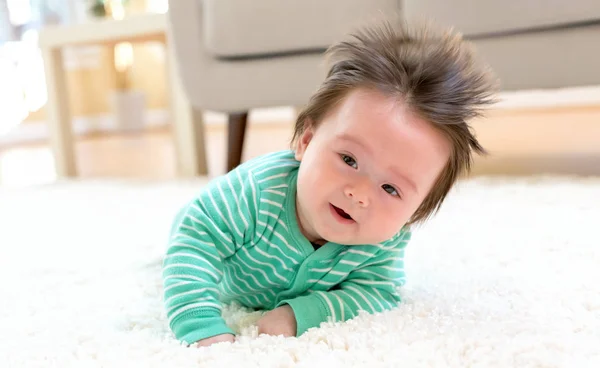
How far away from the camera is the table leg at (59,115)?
2.01 m

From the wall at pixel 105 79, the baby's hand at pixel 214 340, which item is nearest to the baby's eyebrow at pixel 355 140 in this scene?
the baby's hand at pixel 214 340

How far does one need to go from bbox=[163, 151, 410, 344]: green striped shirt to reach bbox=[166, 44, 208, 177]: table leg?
1106mm

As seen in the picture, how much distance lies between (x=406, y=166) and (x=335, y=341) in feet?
0.58

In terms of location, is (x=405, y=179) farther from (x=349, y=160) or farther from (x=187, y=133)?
(x=187, y=133)

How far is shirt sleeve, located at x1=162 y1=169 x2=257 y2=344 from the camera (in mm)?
595

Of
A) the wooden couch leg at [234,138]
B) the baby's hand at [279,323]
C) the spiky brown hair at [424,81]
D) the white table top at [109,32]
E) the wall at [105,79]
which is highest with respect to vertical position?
the spiky brown hair at [424,81]

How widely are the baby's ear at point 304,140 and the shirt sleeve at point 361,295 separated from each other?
5.6 inches


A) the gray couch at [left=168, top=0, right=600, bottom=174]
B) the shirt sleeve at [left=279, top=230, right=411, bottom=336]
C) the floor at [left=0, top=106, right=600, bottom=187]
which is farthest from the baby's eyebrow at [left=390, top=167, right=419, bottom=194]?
the floor at [left=0, top=106, right=600, bottom=187]

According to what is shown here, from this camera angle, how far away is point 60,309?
0.72m

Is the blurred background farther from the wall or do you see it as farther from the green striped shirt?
the green striped shirt

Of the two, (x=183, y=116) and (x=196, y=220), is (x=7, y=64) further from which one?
(x=196, y=220)

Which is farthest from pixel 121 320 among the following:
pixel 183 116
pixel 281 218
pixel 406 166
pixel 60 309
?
pixel 183 116

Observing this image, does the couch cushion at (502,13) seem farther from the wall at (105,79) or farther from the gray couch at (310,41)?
the wall at (105,79)

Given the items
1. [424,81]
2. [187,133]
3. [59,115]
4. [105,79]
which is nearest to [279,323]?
[424,81]
